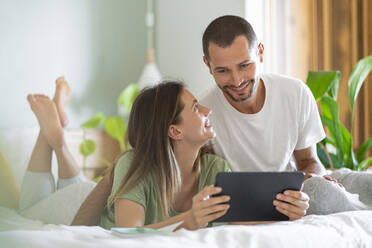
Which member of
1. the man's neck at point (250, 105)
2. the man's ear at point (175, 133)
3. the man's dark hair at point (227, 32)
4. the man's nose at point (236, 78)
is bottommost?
the man's ear at point (175, 133)

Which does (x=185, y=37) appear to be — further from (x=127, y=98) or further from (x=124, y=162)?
(x=124, y=162)

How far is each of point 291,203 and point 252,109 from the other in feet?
1.86

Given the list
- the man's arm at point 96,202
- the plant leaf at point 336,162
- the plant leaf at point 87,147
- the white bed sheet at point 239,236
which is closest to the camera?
the white bed sheet at point 239,236

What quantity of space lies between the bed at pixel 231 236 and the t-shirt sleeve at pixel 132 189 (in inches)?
6.6

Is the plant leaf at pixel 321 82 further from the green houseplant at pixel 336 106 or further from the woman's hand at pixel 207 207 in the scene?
the woman's hand at pixel 207 207

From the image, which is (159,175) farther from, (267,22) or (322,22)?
(322,22)

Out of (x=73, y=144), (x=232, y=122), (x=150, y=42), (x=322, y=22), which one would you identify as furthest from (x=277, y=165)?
(x=150, y=42)

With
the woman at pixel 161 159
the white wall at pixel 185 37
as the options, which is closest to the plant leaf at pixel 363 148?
the white wall at pixel 185 37

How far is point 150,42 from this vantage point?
116 inches

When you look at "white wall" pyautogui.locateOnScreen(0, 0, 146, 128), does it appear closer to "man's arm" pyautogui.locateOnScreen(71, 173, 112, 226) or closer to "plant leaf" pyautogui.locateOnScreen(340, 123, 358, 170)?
"man's arm" pyautogui.locateOnScreen(71, 173, 112, 226)

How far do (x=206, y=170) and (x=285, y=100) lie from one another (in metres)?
0.40

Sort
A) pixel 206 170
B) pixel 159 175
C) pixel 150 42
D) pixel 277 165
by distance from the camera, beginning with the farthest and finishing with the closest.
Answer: pixel 150 42 < pixel 277 165 < pixel 206 170 < pixel 159 175

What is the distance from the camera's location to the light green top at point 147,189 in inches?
48.3

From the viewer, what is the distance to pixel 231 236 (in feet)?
3.04
